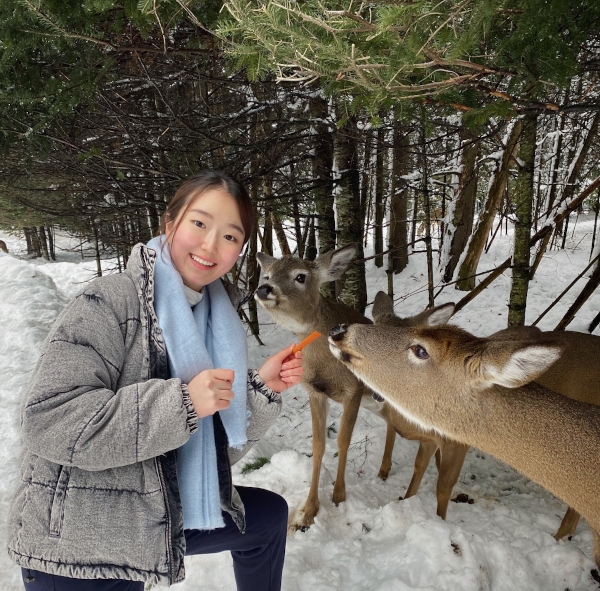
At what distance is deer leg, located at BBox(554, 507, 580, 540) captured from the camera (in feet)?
11.5

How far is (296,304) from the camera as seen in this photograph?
4.30m

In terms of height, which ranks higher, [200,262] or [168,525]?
[200,262]

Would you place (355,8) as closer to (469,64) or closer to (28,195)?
(469,64)

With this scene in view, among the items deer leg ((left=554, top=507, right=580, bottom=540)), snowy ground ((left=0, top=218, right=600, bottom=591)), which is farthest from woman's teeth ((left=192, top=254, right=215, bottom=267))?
deer leg ((left=554, top=507, right=580, bottom=540))

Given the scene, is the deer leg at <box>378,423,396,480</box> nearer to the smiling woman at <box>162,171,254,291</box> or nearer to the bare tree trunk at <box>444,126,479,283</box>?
the smiling woman at <box>162,171,254,291</box>

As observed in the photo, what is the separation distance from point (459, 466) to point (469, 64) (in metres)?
3.08

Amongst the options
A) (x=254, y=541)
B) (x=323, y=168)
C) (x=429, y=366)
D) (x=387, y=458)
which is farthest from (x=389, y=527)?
(x=323, y=168)

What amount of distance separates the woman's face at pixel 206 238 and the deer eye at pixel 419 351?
1.19m

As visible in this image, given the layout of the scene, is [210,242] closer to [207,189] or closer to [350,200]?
[207,189]

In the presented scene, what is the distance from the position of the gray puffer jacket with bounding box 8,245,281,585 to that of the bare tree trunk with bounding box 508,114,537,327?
4.12 meters

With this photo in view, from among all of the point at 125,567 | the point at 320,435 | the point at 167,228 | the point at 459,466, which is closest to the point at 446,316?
the point at 459,466

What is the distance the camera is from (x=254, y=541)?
2.56m

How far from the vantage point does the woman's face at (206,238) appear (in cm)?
240

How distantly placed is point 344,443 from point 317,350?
91cm
